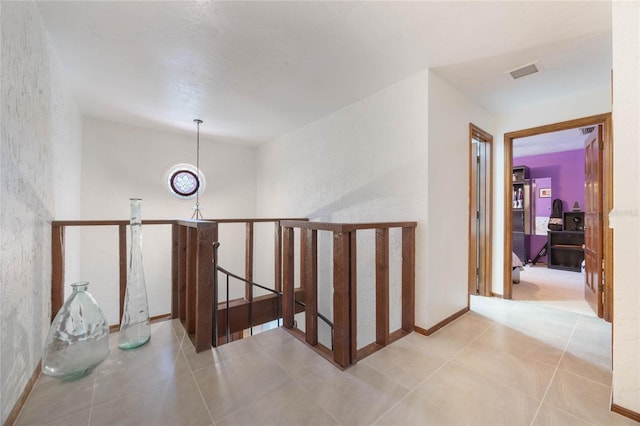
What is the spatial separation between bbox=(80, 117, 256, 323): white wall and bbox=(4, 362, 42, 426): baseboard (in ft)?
7.71

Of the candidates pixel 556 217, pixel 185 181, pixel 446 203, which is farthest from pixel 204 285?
pixel 556 217

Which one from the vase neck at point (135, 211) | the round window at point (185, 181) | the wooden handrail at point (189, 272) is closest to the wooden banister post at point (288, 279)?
the wooden handrail at point (189, 272)

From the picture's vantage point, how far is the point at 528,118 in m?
2.94

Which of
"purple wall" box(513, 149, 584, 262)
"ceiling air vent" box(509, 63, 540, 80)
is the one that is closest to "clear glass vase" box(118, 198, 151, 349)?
"ceiling air vent" box(509, 63, 540, 80)

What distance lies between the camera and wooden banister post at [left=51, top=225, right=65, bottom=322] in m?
1.93

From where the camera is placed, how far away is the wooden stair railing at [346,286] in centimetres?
165

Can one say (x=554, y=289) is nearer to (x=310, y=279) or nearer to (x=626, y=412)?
(x=626, y=412)

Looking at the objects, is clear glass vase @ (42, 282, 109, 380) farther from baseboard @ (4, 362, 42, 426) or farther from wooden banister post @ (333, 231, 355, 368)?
wooden banister post @ (333, 231, 355, 368)

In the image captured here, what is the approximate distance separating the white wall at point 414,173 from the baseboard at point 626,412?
1.05m

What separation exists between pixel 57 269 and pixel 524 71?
13.2 feet

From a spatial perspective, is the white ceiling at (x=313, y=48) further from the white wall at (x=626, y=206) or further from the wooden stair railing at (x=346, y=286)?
the wooden stair railing at (x=346, y=286)

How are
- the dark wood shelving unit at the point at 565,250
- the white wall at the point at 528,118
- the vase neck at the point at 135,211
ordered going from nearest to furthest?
the vase neck at the point at 135,211 < the white wall at the point at 528,118 < the dark wood shelving unit at the point at 565,250

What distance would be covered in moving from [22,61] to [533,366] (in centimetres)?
346

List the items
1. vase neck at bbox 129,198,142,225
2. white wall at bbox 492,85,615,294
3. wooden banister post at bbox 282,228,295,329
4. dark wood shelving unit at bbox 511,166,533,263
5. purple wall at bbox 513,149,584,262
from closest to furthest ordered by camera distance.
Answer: vase neck at bbox 129,198,142,225
wooden banister post at bbox 282,228,295,329
white wall at bbox 492,85,615,294
purple wall at bbox 513,149,584,262
dark wood shelving unit at bbox 511,166,533,263
